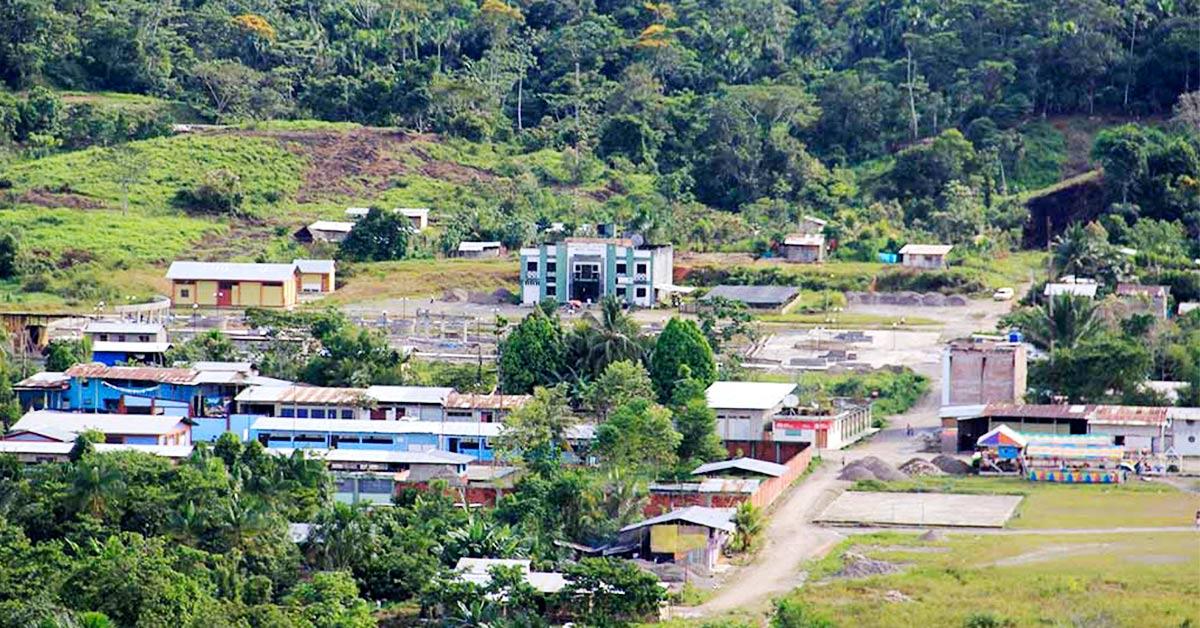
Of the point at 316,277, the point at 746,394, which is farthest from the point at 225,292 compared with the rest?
the point at 746,394

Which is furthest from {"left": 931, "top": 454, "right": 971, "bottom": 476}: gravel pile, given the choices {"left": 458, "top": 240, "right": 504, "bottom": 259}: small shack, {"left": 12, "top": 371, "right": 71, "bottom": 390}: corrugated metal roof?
{"left": 458, "top": 240, "right": 504, "bottom": 259}: small shack

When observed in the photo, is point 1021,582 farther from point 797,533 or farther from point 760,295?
point 760,295

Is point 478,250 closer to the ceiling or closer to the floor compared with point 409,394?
closer to the ceiling

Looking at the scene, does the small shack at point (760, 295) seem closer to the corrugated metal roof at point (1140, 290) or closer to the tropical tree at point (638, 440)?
the corrugated metal roof at point (1140, 290)

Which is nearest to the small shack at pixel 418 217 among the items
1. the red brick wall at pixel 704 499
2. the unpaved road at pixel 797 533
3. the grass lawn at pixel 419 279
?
the grass lawn at pixel 419 279

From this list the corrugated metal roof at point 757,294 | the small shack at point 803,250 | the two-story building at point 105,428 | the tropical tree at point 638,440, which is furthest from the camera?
the small shack at point 803,250

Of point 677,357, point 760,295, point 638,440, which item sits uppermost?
point 760,295

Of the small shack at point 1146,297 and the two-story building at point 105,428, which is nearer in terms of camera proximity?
the two-story building at point 105,428

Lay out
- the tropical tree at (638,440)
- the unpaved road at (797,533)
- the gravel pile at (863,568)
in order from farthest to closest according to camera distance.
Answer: the tropical tree at (638,440)
the gravel pile at (863,568)
the unpaved road at (797,533)
